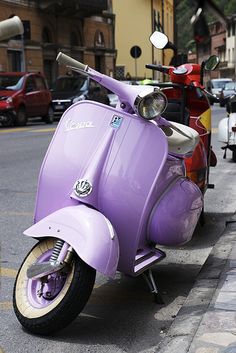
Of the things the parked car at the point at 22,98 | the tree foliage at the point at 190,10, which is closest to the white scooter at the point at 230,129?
the tree foliage at the point at 190,10

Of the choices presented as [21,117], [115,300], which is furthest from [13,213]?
[21,117]

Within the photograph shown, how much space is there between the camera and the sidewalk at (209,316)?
10.1 ft

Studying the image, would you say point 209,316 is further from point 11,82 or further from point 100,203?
point 11,82

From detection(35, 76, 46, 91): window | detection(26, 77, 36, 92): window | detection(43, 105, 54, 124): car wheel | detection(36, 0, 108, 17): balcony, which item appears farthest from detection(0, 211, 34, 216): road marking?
detection(36, 0, 108, 17): balcony

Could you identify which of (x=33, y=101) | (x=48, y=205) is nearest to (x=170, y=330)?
(x=48, y=205)

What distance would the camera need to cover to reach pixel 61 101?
22.9 meters

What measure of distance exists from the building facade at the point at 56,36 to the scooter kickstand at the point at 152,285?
24.0 m

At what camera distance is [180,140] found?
12.9 ft

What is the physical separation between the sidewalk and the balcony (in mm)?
29430

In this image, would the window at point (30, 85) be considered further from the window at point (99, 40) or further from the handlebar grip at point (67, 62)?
the window at point (99, 40)

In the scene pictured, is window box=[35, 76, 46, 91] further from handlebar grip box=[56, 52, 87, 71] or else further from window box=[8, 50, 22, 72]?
handlebar grip box=[56, 52, 87, 71]

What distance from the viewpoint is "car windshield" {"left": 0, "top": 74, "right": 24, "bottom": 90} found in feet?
65.1

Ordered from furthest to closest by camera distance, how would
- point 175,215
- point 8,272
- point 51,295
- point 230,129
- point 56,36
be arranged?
1. point 56,36
2. point 230,129
3. point 8,272
4. point 175,215
5. point 51,295

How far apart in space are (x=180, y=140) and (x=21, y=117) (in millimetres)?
16460
